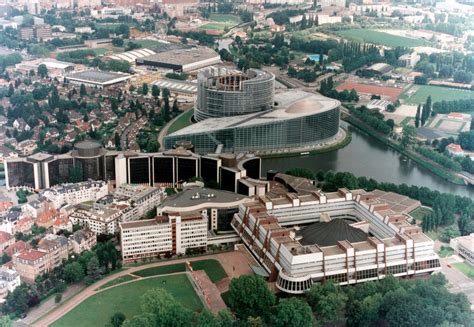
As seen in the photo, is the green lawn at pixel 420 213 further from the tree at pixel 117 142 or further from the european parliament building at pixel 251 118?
the tree at pixel 117 142

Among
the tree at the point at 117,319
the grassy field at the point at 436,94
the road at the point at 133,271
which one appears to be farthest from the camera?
the grassy field at the point at 436,94

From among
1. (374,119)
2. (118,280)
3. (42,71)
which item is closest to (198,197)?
(118,280)

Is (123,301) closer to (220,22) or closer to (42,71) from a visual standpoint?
(42,71)

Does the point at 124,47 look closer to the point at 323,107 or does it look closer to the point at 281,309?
the point at 323,107

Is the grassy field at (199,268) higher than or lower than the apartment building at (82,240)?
lower

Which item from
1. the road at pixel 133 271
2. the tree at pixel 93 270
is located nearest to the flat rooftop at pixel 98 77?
the road at pixel 133 271

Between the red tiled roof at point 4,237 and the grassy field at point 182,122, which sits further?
the grassy field at point 182,122

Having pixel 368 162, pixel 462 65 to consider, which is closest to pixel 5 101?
pixel 368 162

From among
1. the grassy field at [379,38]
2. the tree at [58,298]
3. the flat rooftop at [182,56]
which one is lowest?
the tree at [58,298]
